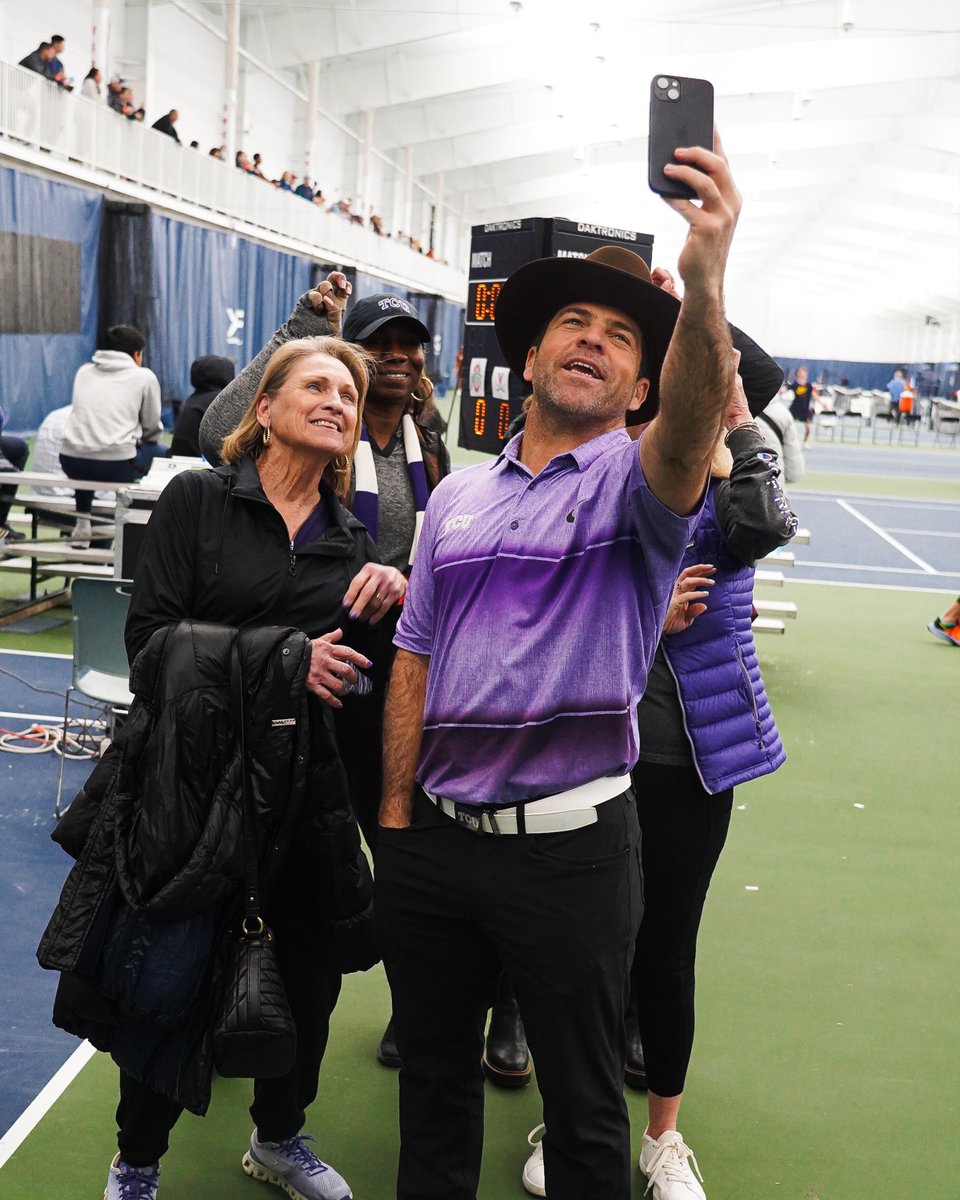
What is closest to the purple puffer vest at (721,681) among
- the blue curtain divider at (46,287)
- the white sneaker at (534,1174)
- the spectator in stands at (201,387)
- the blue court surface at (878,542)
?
the white sneaker at (534,1174)

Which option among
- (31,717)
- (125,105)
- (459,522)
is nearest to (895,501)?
(125,105)

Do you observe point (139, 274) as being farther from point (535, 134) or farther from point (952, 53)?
point (535, 134)

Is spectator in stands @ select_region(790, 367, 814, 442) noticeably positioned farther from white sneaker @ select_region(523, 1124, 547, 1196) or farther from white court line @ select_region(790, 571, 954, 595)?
white sneaker @ select_region(523, 1124, 547, 1196)

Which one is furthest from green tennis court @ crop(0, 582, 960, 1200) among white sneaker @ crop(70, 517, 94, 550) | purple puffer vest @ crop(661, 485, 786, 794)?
white sneaker @ crop(70, 517, 94, 550)

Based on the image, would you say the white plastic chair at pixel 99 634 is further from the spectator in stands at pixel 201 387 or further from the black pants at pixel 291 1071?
the spectator in stands at pixel 201 387

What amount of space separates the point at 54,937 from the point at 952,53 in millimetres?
27922

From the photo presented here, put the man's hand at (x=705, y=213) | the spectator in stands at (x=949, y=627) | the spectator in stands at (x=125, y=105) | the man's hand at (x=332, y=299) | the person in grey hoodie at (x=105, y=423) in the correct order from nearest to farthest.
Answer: the man's hand at (x=705, y=213)
the man's hand at (x=332, y=299)
the person in grey hoodie at (x=105, y=423)
the spectator in stands at (x=949, y=627)
the spectator in stands at (x=125, y=105)

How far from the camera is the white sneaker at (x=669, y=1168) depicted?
9.07 ft

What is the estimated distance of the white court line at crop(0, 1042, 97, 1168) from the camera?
2.85m

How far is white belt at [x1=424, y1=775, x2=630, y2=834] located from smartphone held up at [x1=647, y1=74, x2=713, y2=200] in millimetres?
937

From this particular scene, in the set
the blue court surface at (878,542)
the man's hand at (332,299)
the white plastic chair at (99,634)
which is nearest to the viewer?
the man's hand at (332,299)

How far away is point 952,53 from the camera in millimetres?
25500

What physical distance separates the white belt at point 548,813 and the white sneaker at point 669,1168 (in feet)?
3.86

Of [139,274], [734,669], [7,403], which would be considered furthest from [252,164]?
[734,669]
